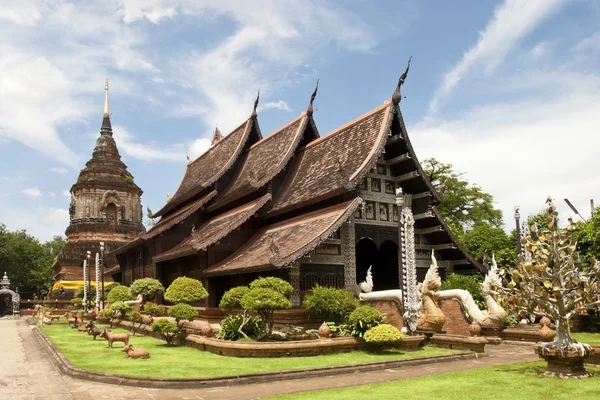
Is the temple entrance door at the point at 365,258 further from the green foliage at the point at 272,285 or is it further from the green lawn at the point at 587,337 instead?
the green foliage at the point at 272,285

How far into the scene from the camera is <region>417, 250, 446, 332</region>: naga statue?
15.4 m

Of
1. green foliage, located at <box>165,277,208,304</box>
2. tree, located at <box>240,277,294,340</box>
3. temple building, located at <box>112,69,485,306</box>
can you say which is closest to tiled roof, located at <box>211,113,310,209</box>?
temple building, located at <box>112,69,485,306</box>

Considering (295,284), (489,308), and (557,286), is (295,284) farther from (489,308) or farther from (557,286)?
(557,286)

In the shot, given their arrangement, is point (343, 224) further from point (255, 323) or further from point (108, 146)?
point (108, 146)

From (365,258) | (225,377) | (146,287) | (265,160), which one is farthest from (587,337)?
(146,287)

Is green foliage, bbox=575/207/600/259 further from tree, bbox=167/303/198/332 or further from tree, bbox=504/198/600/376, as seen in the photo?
tree, bbox=167/303/198/332

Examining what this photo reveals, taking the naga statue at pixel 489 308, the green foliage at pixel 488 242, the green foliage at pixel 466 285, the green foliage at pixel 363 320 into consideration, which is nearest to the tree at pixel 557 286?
the green foliage at pixel 363 320

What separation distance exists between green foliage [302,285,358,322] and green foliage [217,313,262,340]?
1553mm

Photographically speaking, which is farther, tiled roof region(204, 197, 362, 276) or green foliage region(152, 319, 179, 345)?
tiled roof region(204, 197, 362, 276)

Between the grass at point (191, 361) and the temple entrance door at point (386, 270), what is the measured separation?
807 centimetres

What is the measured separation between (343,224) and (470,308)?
4703 mm

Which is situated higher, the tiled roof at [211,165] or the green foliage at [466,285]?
the tiled roof at [211,165]

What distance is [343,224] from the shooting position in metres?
18.4

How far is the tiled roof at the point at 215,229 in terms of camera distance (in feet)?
60.8
